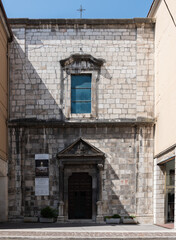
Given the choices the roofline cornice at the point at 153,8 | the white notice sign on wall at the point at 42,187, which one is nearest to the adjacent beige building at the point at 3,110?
the white notice sign on wall at the point at 42,187

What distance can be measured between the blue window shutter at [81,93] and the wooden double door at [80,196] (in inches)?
100

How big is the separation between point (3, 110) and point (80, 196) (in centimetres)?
443

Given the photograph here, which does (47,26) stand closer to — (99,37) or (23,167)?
(99,37)

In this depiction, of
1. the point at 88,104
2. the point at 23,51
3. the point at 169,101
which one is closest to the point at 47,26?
the point at 23,51

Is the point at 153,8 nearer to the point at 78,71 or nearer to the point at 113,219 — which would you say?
the point at 78,71

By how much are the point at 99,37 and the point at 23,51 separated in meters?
3.07

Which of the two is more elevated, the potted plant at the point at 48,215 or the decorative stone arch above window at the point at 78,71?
the decorative stone arch above window at the point at 78,71

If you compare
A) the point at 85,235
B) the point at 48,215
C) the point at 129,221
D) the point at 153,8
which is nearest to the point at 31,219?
the point at 48,215

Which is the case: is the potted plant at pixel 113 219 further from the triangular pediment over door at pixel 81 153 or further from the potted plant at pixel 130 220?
the triangular pediment over door at pixel 81 153

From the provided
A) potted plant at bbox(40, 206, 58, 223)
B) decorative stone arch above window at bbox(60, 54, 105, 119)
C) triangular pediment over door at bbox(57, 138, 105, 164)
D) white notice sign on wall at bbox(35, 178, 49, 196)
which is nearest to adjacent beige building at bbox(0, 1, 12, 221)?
white notice sign on wall at bbox(35, 178, 49, 196)

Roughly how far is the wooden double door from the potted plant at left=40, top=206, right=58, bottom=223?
650 mm

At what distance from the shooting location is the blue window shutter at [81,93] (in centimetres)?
1606

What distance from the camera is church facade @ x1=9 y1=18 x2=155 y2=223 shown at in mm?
15609

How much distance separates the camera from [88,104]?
16.1m
